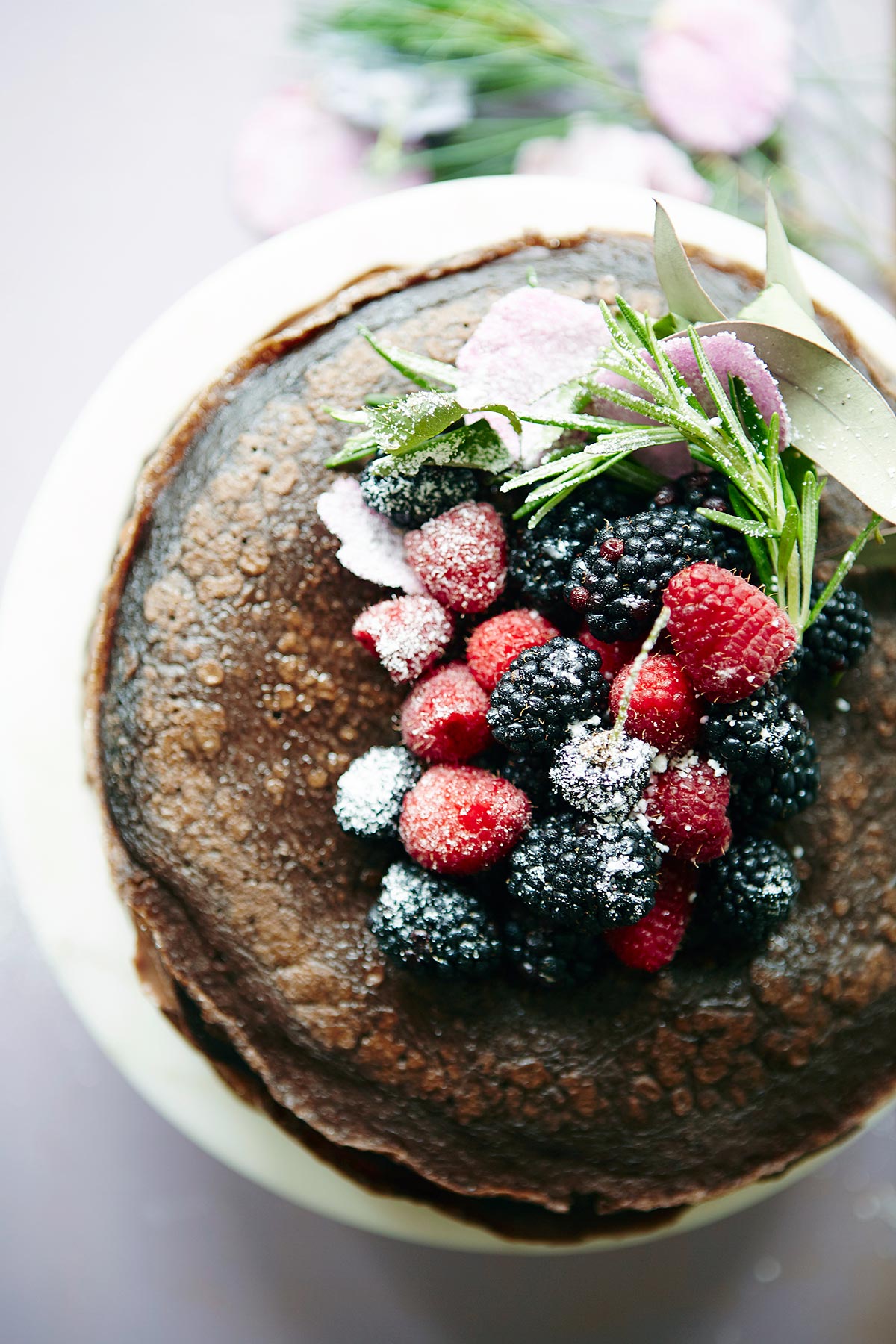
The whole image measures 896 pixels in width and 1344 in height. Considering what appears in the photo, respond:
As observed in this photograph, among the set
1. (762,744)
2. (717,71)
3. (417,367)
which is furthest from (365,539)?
(717,71)

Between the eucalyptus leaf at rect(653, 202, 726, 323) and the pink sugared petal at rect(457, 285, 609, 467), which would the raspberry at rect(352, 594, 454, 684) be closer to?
the pink sugared petal at rect(457, 285, 609, 467)

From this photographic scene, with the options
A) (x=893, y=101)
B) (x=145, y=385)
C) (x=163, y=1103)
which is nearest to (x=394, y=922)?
(x=163, y=1103)

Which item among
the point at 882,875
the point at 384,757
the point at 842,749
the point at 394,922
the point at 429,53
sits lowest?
the point at 882,875

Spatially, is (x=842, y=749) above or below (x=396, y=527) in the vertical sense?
below

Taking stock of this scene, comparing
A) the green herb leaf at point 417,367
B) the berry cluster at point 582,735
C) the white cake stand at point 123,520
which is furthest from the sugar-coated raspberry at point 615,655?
the white cake stand at point 123,520

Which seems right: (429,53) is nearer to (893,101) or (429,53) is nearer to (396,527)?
(893,101)
